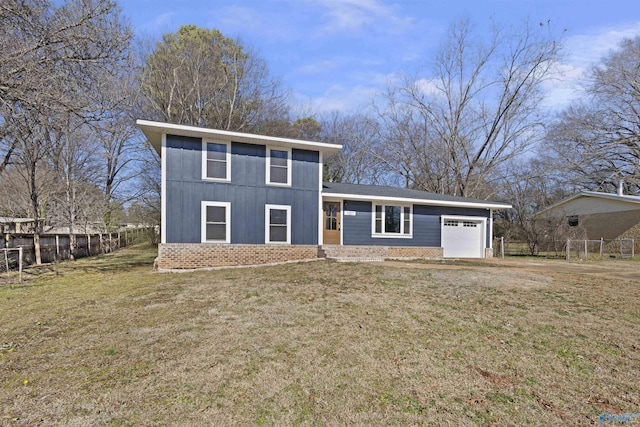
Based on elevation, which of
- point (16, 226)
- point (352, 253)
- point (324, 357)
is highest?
point (16, 226)

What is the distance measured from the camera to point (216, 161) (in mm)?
11562

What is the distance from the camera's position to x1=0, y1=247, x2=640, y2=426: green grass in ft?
9.67

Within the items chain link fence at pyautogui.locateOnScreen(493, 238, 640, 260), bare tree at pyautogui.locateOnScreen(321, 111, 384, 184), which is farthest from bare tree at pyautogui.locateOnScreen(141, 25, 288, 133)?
chain link fence at pyautogui.locateOnScreen(493, 238, 640, 260)

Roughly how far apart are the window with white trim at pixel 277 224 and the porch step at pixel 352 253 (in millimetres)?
1357

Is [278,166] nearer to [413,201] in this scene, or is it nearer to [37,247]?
[413,201]

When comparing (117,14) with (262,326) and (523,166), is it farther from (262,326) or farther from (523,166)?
(523,166)

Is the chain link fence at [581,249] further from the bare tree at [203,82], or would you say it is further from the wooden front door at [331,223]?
the bare tree at [203,82]

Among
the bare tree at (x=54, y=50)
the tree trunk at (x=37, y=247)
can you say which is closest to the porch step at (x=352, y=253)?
the bare tree at (x=54, y=50)

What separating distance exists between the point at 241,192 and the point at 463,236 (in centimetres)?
1013

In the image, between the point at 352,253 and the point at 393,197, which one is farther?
the point at 393,197

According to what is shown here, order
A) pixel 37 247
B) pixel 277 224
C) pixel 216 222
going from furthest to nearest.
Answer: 1. pixel 37 247
2. pixel 277 224
3. pixel 216 222

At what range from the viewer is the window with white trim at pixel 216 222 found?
11.3 m

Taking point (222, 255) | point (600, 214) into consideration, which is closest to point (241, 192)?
point (222, 255)

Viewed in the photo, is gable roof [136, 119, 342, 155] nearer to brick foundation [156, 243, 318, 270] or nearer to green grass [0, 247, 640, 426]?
brick foundation [156, 243, 318, 270]
